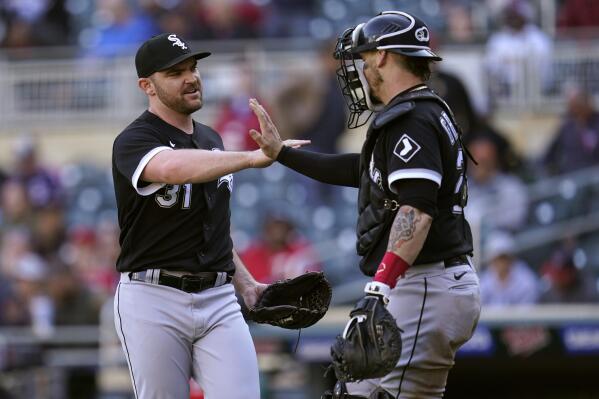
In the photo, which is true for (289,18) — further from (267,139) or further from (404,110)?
(404,110)

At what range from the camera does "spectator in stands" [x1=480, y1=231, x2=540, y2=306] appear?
9.03m

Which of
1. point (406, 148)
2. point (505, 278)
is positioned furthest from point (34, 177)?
point (406, 148)

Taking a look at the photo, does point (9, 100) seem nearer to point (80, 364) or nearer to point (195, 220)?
point (80, 364)

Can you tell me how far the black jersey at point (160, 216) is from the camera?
5016mm

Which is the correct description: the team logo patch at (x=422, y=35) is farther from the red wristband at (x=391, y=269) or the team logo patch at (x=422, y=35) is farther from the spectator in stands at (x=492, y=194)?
A: the spectator in stands at (x=492, y=194)

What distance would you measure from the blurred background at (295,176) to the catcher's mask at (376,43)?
13.7ft

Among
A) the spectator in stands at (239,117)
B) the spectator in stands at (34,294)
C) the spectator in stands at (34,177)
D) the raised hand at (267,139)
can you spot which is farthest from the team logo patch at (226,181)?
the spectator in stands at (34,177)

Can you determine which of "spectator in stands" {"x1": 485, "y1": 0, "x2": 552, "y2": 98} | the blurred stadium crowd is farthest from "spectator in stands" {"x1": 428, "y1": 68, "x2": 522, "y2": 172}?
the blurred stadium crowd

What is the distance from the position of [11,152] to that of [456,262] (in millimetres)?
9012

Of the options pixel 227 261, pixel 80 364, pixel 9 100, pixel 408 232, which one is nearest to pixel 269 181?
pixel 80 364

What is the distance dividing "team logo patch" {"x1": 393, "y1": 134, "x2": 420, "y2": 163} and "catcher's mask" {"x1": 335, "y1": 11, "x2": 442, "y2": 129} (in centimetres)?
37

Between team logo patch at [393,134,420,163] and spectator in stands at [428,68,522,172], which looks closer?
team logo patch at [393,134,420,163]

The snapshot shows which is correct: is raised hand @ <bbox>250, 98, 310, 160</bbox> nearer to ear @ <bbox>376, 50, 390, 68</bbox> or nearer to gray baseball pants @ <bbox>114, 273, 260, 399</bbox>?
ear @ <bbox>376, 50, 390, 68</bbox>

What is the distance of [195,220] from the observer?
5.10 m
